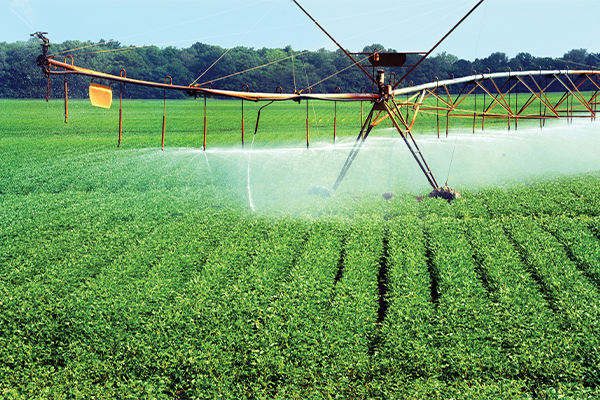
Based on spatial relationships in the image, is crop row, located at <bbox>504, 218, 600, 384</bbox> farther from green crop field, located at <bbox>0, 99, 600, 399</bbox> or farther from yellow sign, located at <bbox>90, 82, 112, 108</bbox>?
yellow sign, located at <bbox>90, 82, 112, 108</bbox>

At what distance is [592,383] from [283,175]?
17.7 meters

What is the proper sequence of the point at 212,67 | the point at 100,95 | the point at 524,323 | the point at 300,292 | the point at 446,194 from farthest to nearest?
the point at 212,67 → the point at 446,194 → the point at 300,292 → the point at 100,95 → the point at 524,323

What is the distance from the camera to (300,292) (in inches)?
350

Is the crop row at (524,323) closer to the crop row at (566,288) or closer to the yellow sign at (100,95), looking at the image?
the crop row at (566,288)

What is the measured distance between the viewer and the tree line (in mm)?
36156

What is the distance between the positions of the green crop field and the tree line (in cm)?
1323

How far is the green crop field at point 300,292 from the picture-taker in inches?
265

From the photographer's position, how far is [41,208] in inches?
621

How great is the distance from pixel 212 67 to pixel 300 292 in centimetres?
2887

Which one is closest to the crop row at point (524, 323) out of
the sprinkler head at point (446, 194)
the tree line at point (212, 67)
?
the sprinkler head at point (446, 194)

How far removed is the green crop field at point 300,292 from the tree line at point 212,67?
13.2 m

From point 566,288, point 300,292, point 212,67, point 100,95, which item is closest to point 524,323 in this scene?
point 566,288

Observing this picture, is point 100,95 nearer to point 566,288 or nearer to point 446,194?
point 566,288

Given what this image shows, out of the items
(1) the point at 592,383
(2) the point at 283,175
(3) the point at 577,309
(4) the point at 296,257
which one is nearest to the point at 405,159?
(2) the point at 283,175
